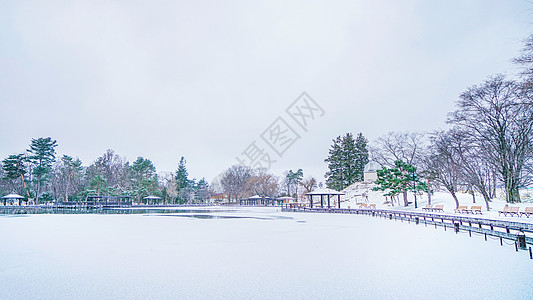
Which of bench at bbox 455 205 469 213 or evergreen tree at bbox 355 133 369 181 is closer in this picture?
bench at bbox 455 205 469 213

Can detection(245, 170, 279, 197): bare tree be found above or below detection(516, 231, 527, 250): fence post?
above

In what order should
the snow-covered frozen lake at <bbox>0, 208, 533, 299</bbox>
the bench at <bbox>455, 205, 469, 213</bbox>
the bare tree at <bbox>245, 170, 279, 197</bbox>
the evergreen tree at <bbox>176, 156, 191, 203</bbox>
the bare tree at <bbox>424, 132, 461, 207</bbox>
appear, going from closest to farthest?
the snow-covered frozen lake at <bbox>0, 208, 533, 299</bbox>, the bench at <bbox>455, 205, 469, 213</bbox>, the bare tree at <bbox>424, 132, 461, 207</bbox>, the bare tree at <bbox>245, 170, 279, 197</bbox>, the evergreen tree at <bbox>176, 156, 191, 203</bbox>

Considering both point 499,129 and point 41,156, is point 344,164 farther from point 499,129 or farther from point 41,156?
point 41,156

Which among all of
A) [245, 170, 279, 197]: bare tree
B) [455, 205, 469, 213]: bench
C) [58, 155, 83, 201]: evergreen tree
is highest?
[58, 155, 83, 201]: evergreen tree

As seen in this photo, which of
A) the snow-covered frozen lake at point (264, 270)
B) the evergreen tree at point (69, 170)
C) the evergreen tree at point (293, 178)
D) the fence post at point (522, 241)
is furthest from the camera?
the evergreen tree at point (293, 178)

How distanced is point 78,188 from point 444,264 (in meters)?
59.0

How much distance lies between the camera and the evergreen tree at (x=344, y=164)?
52594 mm

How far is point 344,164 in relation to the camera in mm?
52906

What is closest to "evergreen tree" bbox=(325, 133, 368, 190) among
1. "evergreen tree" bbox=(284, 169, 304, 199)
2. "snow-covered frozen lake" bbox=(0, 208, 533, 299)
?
"evergreen tree" bbox=(284, 169, 304, 199)

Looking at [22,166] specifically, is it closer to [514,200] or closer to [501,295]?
Answer: [501,295]

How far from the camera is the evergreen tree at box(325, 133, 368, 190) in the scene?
173 ft

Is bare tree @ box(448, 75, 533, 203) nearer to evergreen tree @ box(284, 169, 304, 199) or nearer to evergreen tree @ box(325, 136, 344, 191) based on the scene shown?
evergreen tree @ box(325, 136, 344, 191)

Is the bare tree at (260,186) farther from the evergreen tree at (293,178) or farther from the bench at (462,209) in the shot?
the bench at (462,209)

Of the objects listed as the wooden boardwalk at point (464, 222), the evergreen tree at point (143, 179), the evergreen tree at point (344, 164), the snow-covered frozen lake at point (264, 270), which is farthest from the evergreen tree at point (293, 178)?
the snow-covered frozen lake at point (264, 270)
